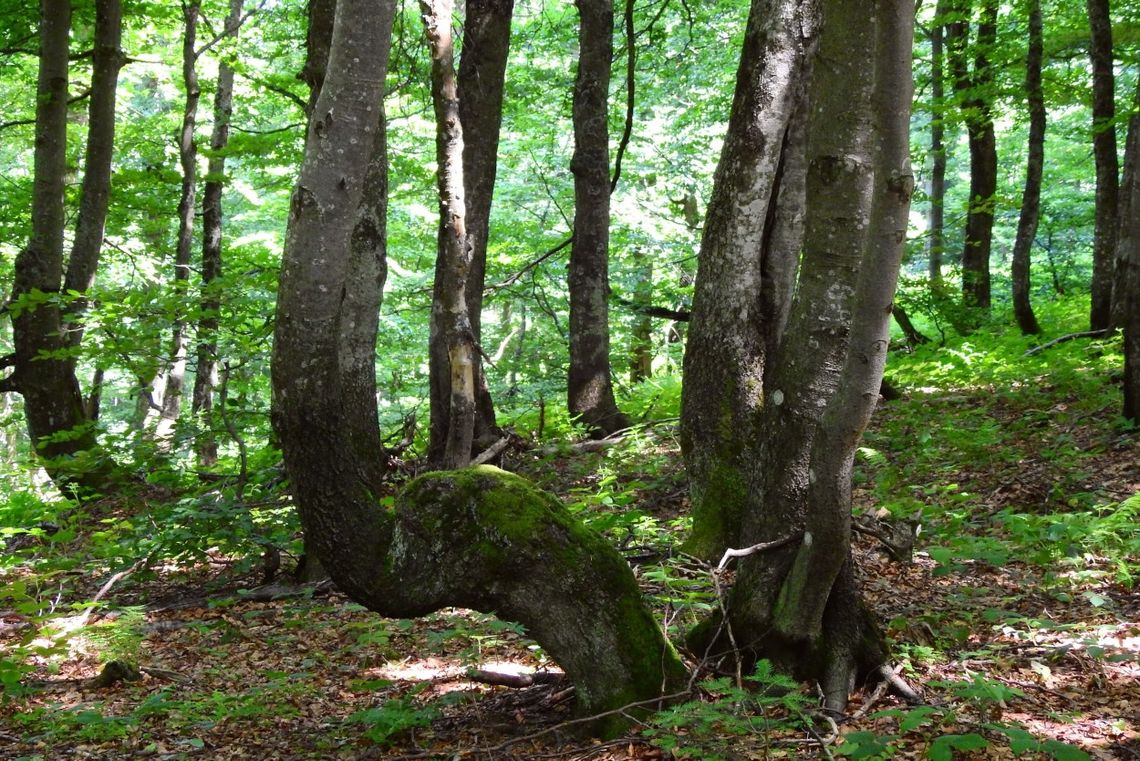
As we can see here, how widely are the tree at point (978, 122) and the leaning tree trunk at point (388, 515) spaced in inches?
413

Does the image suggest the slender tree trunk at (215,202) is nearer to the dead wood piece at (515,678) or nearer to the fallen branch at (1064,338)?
the dead wood piece at (515,678)

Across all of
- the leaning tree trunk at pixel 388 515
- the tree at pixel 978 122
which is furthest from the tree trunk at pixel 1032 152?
the leaning tree trunk at pixel 388 515

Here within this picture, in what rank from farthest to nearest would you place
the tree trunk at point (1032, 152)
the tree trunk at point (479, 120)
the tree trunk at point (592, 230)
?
the tree trunk at point (1032, 152) < the tree trunk at point (592, 230) < the tree trunk at point (479, 120)

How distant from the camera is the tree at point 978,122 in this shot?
12.0 m

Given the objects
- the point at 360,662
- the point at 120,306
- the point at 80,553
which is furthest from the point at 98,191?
the point at 360,662

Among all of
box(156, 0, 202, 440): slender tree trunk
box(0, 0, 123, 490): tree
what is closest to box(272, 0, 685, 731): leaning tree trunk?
box(0, 0, 123, 490): tree

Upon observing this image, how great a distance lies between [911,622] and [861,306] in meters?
2.00

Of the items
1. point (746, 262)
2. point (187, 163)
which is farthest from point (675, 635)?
point (187, 163)

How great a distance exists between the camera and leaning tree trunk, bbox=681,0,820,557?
5141mm

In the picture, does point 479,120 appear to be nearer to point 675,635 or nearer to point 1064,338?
point 675,635

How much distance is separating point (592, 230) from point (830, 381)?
6851 millimetres

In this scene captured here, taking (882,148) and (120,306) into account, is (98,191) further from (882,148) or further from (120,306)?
(882,148)

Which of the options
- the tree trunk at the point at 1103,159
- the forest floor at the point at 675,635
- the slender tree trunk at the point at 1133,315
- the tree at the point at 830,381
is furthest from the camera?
the tree trunk at the point at 1103,159

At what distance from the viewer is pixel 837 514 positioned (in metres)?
3.37
